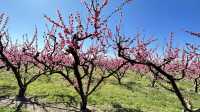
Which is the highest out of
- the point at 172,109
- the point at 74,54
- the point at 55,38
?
the point at 55,38

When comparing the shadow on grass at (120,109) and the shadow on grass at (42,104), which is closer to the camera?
the shadow on grass at (42,104)

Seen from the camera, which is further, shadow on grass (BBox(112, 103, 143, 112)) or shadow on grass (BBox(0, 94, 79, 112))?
shadow on grass (BBox(112, 103, 143, 112))

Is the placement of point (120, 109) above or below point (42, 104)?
below

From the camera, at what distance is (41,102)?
85.1 feet

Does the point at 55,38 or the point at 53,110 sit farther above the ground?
the point at 55,38

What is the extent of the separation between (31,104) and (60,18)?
8458 millimetres

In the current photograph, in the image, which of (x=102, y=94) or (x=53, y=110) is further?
(x=102, y=94)

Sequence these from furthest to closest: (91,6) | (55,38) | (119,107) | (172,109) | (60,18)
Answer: (172,109), (119,107), (55,38), (60,18), (91,6)

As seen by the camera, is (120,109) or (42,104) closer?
(42,104)

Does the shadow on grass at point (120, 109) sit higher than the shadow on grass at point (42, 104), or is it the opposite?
the shadow on grass at point (42, 104)

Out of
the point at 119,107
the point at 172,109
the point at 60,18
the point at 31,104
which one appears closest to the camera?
the point at 60,18

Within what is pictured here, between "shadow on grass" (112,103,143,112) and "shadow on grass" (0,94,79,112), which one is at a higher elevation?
"shadow on grass" (0,94,79,112)

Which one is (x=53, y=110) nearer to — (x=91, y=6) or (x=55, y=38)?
(x=55, y=38)

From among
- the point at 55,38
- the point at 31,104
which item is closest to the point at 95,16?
the point at 55,38
